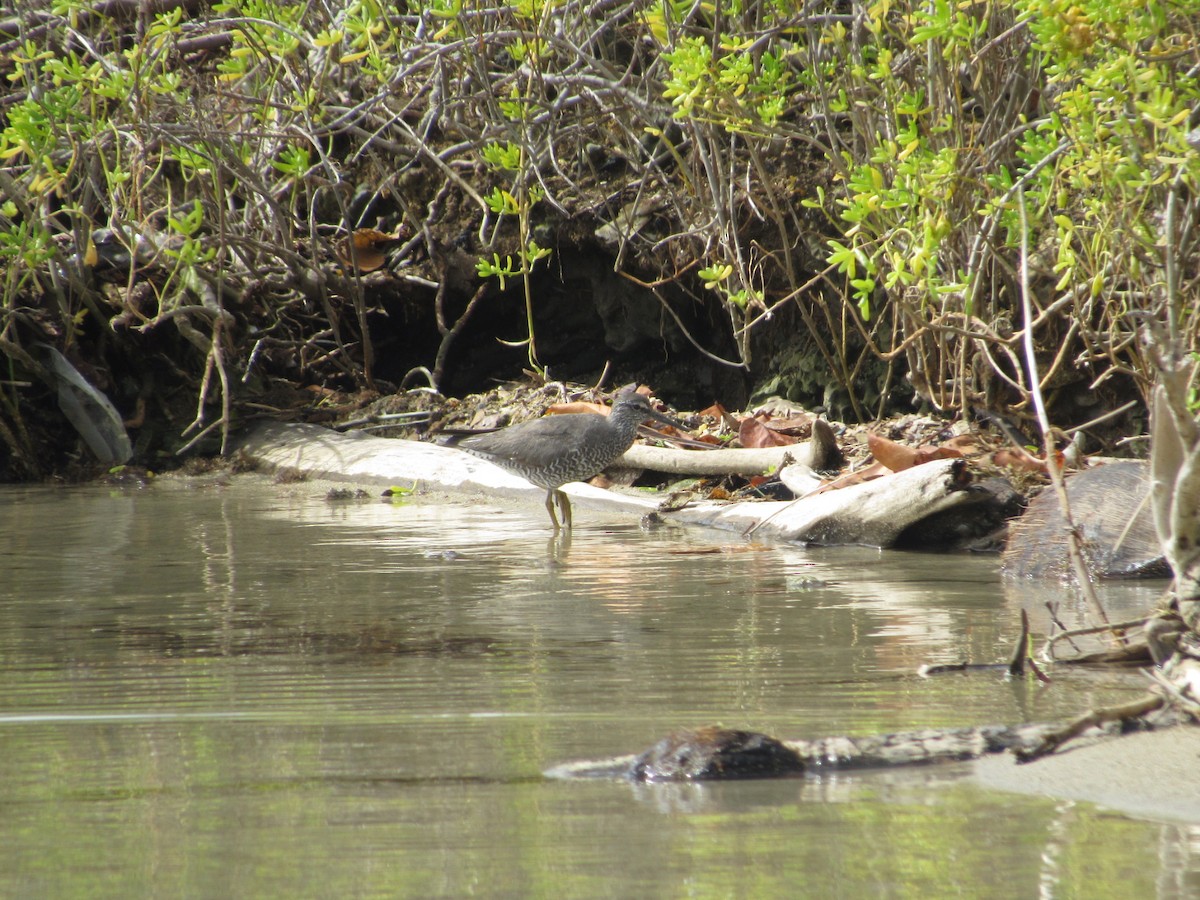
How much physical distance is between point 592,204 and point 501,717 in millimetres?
7417

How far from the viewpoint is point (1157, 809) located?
2.63m

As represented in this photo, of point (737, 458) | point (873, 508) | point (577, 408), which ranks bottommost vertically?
point (873, 508)

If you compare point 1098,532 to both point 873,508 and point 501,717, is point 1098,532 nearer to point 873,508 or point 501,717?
point 873,508

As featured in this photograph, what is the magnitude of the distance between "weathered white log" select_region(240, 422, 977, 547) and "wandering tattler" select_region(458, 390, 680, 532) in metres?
0.41

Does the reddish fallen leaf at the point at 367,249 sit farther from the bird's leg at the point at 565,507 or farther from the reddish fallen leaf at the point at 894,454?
the reddish fallen leaf at the point at 894,454

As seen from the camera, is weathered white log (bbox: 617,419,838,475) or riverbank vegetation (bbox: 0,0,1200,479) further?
weathered white log (bbox: 617,419,838,475)

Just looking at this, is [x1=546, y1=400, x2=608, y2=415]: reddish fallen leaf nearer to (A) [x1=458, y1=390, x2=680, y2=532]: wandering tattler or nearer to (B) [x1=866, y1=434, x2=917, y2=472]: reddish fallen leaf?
(A) [x1=458, y1=390, x2=680, y2=532]: wandering tattler

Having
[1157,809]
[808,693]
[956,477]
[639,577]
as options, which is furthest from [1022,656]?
[956,477]

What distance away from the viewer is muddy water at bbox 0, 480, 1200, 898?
2.44 m

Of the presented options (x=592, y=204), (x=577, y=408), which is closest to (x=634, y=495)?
(x=577, y=408)

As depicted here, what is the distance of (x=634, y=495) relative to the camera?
8.71m

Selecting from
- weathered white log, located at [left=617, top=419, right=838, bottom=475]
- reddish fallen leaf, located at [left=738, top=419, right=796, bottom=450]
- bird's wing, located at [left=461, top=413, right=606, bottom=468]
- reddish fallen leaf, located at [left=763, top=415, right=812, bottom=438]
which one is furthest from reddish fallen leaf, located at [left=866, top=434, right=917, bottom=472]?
bird's wing, located at [left=461, top=413, right=606, bottom=468]

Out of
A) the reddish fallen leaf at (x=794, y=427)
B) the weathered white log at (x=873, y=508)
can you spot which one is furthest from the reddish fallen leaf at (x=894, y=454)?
the reddish fallen leaf at (x=794, y=427)

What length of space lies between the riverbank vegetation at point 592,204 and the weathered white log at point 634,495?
2.13ft
